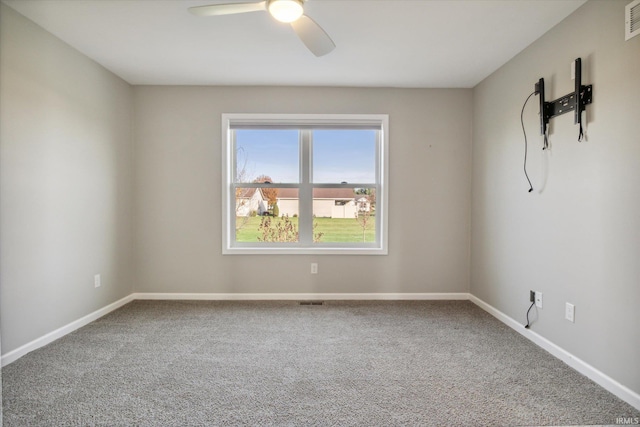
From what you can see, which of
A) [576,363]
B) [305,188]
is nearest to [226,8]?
[305,188]

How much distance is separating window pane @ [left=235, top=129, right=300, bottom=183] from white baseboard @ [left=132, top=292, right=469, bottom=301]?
133 centimetres

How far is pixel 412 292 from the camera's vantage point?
361cm

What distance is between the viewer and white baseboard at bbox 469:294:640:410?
1740 mm

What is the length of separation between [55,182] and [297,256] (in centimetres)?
229

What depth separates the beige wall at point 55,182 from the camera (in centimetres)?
216

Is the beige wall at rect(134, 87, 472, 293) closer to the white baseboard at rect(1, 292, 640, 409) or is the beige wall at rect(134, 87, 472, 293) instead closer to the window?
the white baseboard at rect(1, 292, 640, 409)

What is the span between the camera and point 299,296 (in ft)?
11.8

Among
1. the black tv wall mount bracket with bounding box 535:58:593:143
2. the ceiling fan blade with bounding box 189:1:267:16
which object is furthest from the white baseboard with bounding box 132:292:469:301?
the ceiling fan blade with bounding box 189:1:267:16

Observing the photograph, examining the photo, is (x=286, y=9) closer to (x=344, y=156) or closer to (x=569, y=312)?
(x=344, y=156)

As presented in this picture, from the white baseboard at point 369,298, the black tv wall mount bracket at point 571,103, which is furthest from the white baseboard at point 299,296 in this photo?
the black tv wall mount bracket at point 571,103

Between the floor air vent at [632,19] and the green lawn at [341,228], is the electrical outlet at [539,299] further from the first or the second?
the floor air vent at [632,19]

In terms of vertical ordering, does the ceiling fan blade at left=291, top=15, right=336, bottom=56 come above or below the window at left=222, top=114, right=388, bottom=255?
above

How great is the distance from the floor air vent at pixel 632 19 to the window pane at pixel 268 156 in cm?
276

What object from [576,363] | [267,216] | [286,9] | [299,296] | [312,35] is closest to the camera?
[286,9]
